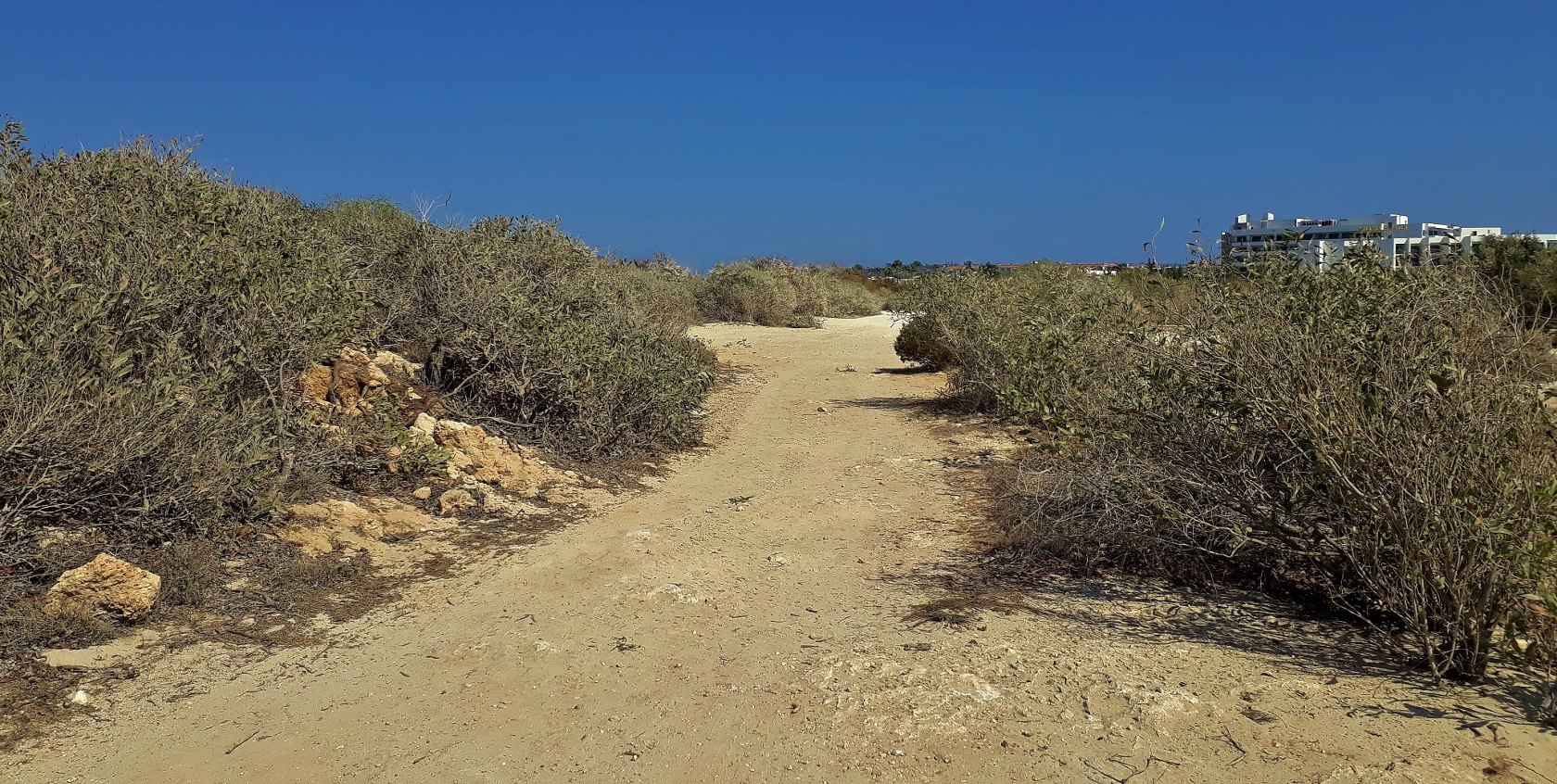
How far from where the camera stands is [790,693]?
398 cm

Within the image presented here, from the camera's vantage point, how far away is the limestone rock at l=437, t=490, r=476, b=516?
6805mm

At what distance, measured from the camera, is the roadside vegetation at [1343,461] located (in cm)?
355

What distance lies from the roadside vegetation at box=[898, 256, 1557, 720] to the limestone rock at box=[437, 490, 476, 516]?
3575 millimetres

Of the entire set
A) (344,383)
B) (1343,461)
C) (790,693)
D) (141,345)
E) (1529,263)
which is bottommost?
(790,693)

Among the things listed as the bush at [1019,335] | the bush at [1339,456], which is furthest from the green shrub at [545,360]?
the bush at [1339,456]

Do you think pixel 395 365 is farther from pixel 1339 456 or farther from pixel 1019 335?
pixel 1339 456

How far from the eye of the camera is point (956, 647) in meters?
4.26

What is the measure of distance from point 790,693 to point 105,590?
2995 millimetres

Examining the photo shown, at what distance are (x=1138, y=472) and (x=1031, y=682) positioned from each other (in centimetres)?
146

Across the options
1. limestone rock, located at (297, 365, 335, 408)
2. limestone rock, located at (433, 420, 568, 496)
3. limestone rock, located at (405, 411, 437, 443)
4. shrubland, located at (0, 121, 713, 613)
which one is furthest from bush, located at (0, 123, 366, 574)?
limestone rock, located at (433, 420, 568, 496)

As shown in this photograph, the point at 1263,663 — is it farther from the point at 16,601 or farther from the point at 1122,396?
the point at 16,601

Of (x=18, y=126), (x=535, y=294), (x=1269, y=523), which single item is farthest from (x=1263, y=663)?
(x=18, y=126)

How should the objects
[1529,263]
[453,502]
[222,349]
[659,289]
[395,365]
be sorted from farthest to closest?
[659,289]
[1529,263]
[395,365]
[453,502]
[222,349]

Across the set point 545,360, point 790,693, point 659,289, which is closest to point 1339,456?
point 790,693
